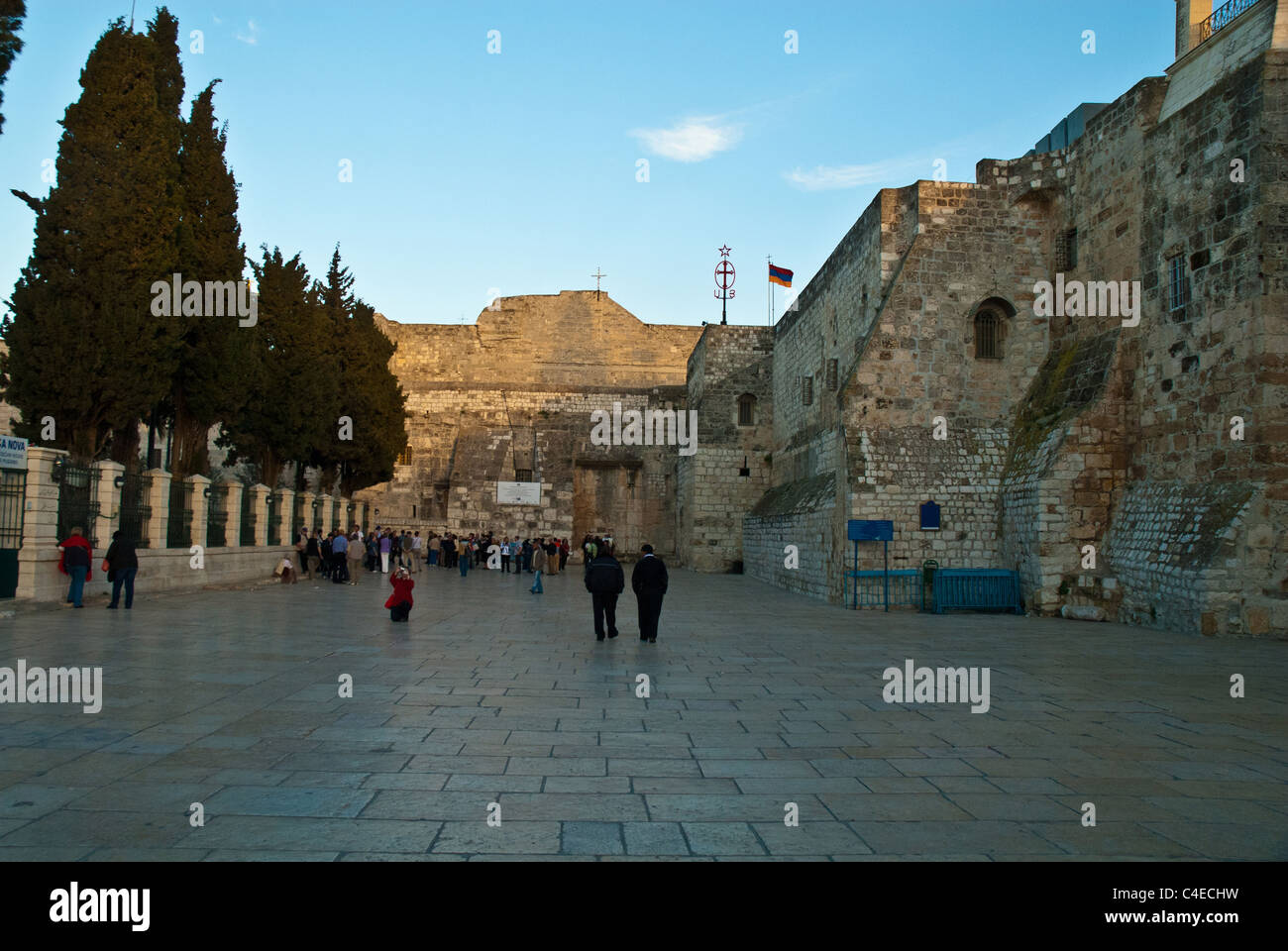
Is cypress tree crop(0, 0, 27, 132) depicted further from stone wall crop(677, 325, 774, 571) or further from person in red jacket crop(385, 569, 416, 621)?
stone wall crop(677, 325, 774, 571)

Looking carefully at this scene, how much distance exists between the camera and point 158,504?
15.8m

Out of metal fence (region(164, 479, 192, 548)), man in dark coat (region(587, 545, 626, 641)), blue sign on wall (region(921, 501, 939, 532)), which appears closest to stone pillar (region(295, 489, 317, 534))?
metal fence (region(164, 479, 192, 548))

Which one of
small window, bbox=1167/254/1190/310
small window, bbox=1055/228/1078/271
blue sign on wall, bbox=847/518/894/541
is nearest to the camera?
small window, bbox=1167/254/1190/310

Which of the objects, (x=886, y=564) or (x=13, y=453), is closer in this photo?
(x=13, y=453)

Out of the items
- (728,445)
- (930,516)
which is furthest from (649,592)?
Result: (728,445)

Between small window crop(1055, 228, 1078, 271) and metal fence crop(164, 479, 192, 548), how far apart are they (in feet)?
51.8

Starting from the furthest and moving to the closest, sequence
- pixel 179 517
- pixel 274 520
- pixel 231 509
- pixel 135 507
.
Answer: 1. pixel 274 520
2. pixel 231 509
3. pixel 179 517
4. pixel 135 507

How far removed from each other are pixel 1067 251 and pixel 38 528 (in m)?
16.2

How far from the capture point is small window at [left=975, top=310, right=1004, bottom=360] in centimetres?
1650

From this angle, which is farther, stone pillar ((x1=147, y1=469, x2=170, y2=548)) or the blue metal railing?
stone pillar ((x1=147, y1=469, x2=170, y2=548))

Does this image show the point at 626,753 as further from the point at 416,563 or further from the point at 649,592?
the point at 416,563

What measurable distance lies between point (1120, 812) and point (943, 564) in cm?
1201
